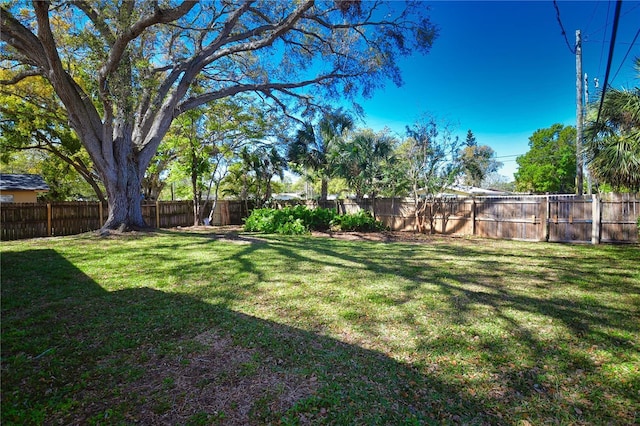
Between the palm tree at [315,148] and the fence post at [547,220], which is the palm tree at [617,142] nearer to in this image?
the fence post at [547,220]

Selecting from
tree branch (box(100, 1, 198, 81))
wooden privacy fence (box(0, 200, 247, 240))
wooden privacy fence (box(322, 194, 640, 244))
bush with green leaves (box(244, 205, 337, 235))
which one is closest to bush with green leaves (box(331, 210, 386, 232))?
bush with green leaves (box(244, 205, 337, 235))

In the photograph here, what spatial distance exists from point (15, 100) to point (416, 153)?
16.1 meters

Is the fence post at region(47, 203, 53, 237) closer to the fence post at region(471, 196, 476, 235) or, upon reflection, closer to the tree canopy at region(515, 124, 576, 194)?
the fence post at region(471, 196, 476, 235)

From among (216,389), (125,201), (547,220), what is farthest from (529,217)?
(125,201)

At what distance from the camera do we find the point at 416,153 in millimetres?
13008

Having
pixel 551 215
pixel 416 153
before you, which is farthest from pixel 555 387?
pixel 416 153

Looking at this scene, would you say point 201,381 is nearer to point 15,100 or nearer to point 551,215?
point 551,215

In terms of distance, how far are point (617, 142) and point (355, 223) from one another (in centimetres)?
833

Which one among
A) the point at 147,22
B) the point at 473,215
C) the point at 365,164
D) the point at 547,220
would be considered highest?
the point at 147,22

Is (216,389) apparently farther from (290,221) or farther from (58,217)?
(58,217)

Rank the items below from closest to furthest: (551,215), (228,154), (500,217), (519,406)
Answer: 1. (519,406)
2. (551,215)
3. (500,217)
4. (228,154)

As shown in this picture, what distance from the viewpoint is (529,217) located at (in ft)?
34.9

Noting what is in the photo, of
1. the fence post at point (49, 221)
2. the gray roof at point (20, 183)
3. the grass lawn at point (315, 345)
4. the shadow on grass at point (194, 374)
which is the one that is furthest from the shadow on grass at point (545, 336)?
the gray roof at point (20, 183)

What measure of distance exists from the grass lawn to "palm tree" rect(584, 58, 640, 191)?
288 cm
